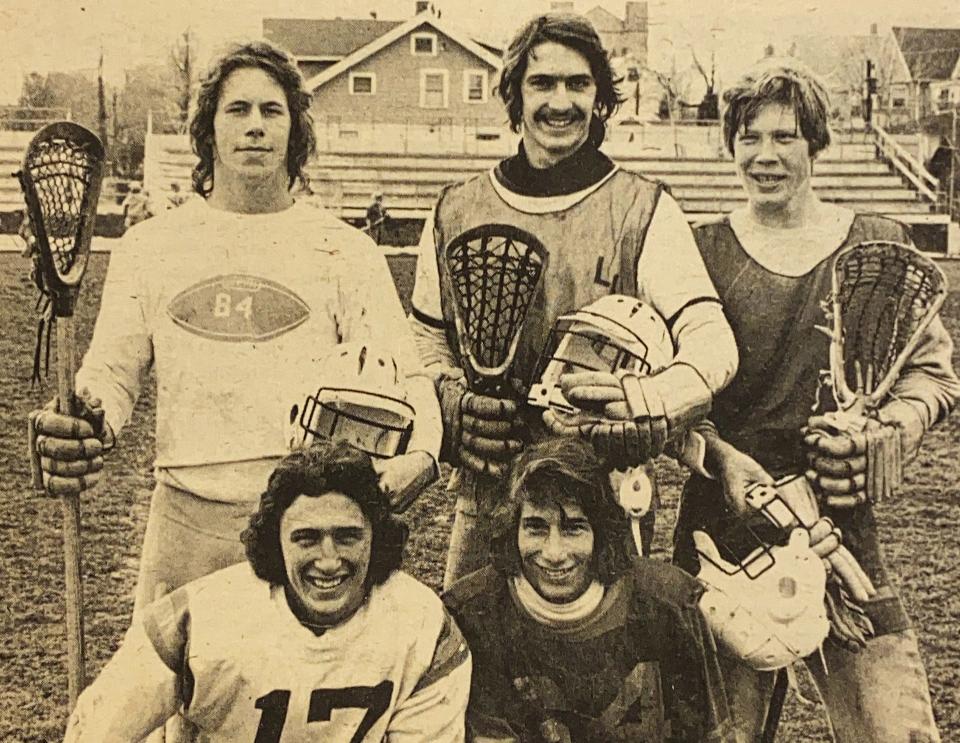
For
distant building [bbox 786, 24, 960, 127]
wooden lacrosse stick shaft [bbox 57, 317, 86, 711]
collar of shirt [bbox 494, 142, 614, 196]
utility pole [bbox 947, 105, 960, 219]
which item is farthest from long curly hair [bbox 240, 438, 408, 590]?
utility pole [bbox 947, 105, 960, 219]

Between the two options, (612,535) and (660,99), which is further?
(660,99)

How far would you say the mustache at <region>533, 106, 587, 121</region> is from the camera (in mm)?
2992

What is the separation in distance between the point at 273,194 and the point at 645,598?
1255 mm

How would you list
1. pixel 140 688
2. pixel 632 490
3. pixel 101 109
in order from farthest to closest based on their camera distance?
1. pixel 101 109
2. pixel 632 490
3. pixel 140 688

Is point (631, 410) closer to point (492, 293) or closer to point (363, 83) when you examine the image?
point (492, 293)

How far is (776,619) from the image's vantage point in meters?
3.09

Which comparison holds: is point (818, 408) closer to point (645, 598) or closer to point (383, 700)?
point (645, 598)

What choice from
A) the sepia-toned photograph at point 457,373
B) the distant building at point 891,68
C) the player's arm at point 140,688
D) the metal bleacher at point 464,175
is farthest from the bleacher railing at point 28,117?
the distant building at point 891,68

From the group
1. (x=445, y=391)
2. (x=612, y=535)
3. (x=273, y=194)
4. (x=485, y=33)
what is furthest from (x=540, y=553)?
(x=485, y=33)

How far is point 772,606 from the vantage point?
309 centimetres

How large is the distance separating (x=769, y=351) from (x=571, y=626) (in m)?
0.78

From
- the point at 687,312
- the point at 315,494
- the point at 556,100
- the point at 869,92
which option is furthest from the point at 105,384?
the point at 869,92

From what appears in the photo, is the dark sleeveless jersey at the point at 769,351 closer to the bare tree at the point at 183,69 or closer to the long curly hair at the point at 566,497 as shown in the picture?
the long curly hair at the point at 566,497

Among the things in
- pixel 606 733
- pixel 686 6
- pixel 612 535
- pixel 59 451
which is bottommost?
pixel 606 733
